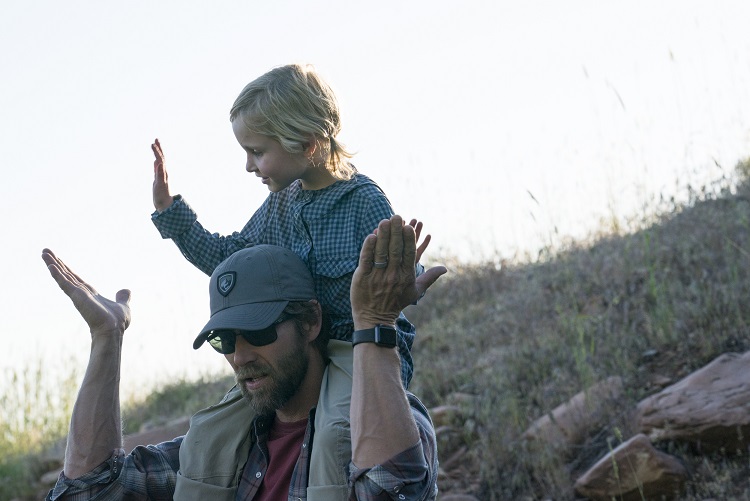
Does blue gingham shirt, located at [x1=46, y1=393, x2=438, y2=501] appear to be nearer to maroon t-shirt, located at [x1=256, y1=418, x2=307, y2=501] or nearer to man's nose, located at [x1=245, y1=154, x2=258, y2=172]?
maroon t-shirt, located at [x1=256, y1=418, x2=307, y2=501]

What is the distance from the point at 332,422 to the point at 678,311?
3.91 metres

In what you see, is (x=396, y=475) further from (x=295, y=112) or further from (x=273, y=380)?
(x=295, y=112)

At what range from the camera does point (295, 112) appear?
4.06 m

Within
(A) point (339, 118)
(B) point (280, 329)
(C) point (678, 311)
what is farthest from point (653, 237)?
(B) point (280, 329)

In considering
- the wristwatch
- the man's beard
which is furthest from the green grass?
the wristwatch

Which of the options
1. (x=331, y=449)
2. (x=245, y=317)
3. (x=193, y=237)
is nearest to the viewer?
(x=331, y=449)

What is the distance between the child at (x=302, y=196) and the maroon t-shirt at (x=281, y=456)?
33cm

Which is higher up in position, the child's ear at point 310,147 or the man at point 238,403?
the child's ear at point 310,147

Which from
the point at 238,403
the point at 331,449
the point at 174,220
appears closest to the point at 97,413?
the point at 238,403

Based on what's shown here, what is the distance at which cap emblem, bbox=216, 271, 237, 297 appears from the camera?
3781 mm

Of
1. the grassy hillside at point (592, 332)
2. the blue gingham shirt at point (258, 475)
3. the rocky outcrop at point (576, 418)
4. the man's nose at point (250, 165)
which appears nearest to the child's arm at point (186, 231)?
the man's nose at point (250, 165)

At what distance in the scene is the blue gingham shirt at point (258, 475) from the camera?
3215mm

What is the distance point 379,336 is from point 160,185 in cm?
147

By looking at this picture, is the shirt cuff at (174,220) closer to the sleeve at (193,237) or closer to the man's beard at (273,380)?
the sleeve at (193,237)
